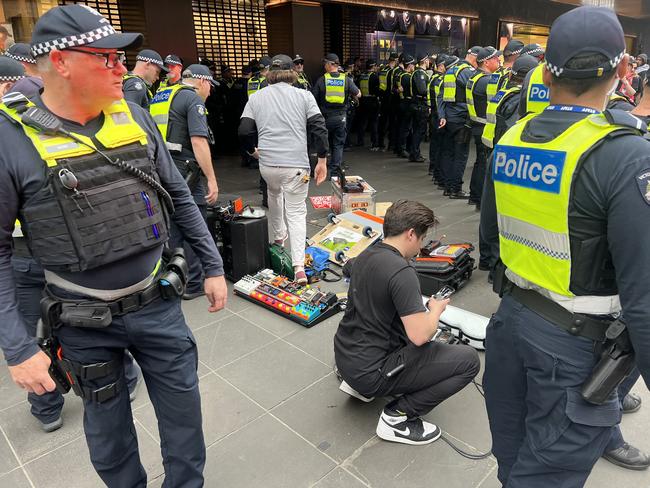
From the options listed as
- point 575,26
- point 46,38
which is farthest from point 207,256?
point 575,26

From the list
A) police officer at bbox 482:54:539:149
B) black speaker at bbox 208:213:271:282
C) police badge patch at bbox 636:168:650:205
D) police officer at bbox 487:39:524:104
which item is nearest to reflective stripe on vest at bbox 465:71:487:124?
police officer at bbox 487:39:524:104

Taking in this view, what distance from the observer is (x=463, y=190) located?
738 cm

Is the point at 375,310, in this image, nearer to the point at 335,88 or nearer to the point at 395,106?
the point at 335,88

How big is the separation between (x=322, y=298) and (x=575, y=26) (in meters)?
2.66

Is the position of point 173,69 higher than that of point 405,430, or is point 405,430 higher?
point 173,69

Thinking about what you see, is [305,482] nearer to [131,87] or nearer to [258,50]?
[131,87]

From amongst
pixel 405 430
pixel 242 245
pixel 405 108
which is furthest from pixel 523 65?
pixel 405 108

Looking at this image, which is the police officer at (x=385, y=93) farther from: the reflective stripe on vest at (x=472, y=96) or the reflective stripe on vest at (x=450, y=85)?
the reflective stripe on vest at (x=472, y=96)

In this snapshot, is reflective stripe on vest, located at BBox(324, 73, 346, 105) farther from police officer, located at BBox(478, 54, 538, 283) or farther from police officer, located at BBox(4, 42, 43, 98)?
police officer, located at BBox(4, 42, 43, 98)

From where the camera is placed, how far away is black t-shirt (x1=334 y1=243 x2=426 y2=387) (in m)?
2.23

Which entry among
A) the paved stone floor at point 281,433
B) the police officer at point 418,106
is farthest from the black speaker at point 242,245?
the police officer at point 418,106

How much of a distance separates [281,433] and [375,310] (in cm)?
84

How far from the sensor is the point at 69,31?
144 centimetres

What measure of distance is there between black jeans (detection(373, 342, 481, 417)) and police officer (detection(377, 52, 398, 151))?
8527 millimetres
